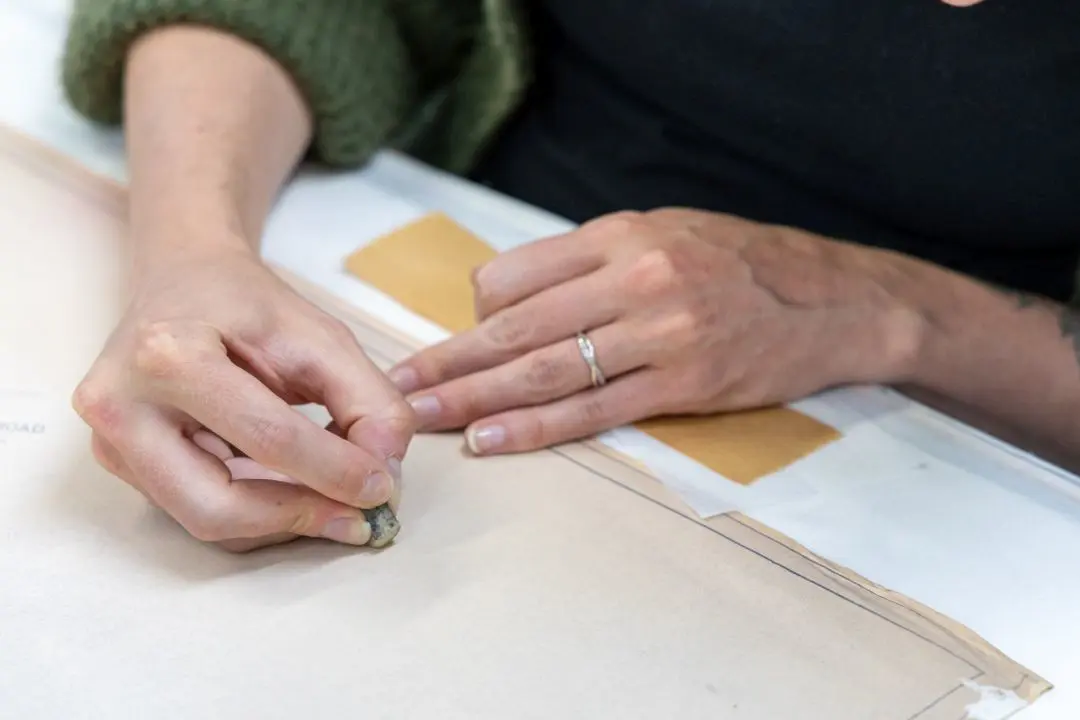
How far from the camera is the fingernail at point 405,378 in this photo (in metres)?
0.57

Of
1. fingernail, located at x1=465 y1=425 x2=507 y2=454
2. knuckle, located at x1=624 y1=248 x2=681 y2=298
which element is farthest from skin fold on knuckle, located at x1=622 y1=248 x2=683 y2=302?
fingernail, located at x1=465 y1=425 x2=507 y2=454

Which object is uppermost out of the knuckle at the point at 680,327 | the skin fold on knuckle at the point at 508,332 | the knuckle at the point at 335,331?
the knuckle at the point at 680,327

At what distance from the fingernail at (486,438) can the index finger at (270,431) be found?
0.08m

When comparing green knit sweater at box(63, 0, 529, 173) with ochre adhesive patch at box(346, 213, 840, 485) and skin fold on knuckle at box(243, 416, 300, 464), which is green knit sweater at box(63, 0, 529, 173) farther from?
skin fold on knuckle at box(243, 416, 300, 464)

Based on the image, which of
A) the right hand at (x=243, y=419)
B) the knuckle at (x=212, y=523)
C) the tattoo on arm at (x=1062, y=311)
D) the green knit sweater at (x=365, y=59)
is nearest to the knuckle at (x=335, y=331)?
the right hand at (x=243, y=419)

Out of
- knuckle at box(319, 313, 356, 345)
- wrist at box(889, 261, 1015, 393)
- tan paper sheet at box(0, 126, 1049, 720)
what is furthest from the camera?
wrist at box(889, 261, 1015, 393)

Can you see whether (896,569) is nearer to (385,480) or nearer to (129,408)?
(385,480)

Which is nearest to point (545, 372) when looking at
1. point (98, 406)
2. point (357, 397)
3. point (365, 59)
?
point (357, 397)

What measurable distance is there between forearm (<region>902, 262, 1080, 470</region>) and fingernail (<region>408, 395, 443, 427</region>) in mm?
282

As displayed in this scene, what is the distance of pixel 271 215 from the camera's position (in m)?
0.71

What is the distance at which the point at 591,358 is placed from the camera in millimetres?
564

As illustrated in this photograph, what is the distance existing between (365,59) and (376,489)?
403mm

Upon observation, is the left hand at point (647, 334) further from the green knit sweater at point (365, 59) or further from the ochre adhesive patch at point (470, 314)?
the green knit sweater at point (365, 59)

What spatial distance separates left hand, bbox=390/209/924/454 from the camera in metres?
0.56
